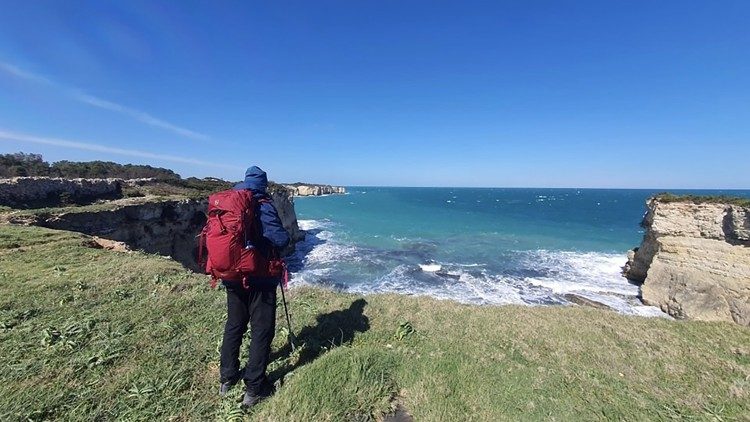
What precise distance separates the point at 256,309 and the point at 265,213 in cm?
112

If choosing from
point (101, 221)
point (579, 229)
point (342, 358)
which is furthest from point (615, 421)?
point (579, 229)

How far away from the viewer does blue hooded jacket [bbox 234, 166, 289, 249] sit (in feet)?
12.0

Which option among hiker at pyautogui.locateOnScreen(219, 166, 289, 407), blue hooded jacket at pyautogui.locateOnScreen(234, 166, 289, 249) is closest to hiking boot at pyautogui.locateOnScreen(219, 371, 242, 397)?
hiker at pyautogui.locateOnScreen(219, 166, 289, 407)

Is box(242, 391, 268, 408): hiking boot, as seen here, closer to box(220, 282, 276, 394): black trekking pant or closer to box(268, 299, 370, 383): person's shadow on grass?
box(220, 282, 276, 394): black trekking pant

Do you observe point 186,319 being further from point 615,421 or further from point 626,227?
point 626,227

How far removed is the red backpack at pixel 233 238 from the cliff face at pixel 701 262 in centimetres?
2401

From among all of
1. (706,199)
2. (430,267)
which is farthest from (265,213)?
(706,199)

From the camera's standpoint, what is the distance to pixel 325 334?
17.1 ft

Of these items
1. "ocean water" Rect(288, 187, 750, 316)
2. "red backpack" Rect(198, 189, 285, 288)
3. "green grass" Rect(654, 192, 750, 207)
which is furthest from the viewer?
"ocean water" Rect(288, 187, 750, 316)

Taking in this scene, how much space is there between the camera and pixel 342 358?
4152 mm

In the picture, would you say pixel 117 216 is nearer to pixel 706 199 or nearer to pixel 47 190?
pixel 47 190

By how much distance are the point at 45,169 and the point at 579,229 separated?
76991 mm

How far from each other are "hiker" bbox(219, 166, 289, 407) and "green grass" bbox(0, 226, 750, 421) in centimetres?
30

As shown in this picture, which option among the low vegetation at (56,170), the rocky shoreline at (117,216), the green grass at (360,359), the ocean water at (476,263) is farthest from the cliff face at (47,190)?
the green grass at (360,359)
